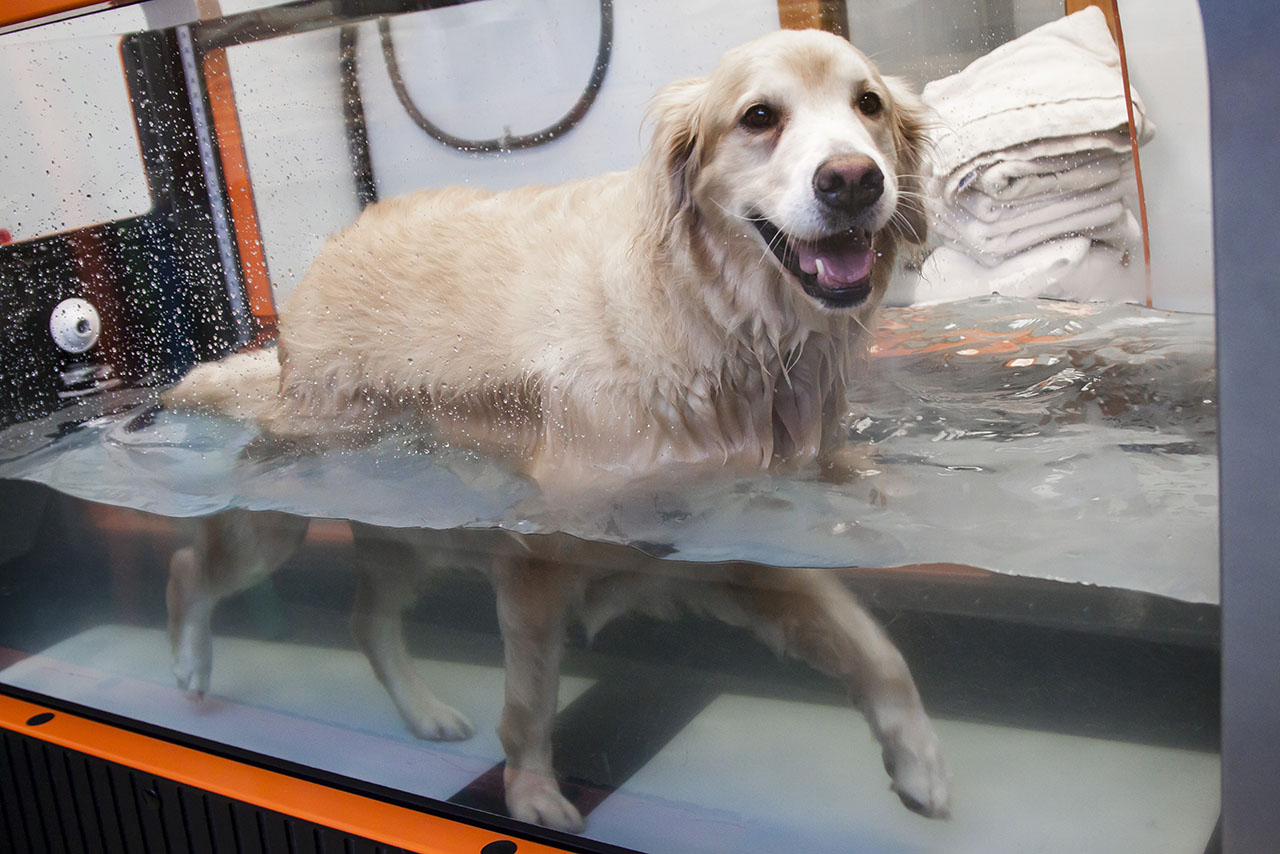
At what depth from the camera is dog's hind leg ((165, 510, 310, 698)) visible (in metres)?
1.14

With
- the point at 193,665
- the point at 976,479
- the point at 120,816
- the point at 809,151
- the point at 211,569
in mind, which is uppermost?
the point at 809,151

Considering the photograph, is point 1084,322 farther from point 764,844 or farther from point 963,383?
point 764,844

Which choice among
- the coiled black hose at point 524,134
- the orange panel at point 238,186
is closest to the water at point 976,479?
the orange panel at point 238,186

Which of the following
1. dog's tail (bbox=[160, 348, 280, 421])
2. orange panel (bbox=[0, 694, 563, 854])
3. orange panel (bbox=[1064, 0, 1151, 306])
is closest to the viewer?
orange panel (bbox=[1064, 0, 1151, 306])

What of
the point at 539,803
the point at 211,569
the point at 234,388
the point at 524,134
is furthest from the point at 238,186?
the point at 539,803

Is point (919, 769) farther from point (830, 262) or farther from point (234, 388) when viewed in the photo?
point (234, 388)

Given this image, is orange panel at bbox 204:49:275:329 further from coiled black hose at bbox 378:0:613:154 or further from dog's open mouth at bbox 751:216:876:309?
dog's open mouth at bbox 751:216:876:309

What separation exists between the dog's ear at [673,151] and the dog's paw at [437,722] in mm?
559

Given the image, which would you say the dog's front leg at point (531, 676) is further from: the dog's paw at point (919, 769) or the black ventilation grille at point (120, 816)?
the dog's paw at point (919, 769)

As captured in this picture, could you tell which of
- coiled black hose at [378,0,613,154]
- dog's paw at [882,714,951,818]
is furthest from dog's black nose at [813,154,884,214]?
dog's paw at [882,714,951,818]

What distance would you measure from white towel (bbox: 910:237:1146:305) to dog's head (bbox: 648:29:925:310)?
0.14ft

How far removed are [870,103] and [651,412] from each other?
401 mm

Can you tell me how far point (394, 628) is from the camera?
1.04 m

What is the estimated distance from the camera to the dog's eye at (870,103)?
737 millimetres
